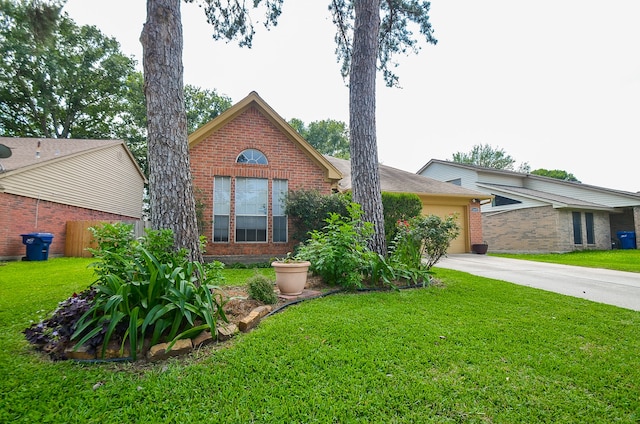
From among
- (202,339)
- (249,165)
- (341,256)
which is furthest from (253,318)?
(249,165)

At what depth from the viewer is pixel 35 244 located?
970cm

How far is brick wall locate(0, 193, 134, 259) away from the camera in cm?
957

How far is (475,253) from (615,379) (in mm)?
12286

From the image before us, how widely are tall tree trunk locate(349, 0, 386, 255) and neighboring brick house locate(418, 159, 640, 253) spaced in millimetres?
12399

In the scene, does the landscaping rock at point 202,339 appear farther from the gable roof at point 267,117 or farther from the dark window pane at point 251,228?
the gable roof at point 267,117

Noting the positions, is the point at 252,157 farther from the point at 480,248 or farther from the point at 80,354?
the point at 480,248

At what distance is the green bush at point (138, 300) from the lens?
2451 millimetres

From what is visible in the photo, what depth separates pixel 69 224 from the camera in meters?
11.9

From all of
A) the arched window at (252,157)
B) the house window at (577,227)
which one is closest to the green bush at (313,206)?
the arched window at (252,157)

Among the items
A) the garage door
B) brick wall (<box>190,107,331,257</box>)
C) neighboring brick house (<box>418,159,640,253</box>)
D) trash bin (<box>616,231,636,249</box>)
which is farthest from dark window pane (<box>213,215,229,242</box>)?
trash bin (<box>616,231,636,249</box>)

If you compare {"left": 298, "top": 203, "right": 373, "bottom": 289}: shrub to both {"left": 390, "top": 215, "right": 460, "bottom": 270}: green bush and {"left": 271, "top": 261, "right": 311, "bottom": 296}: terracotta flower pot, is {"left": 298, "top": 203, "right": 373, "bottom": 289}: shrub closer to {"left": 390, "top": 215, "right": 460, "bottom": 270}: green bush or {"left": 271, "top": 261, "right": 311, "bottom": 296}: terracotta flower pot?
{"left": 271, "top": 261, "right": 311, "bottom": 296}: terracotta flower pot

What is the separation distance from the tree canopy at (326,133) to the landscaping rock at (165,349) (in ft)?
103

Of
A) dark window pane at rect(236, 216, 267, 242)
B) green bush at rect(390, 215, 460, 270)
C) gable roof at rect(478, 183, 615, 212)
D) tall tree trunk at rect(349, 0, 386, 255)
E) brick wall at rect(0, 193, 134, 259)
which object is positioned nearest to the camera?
green bush at rect(390, 215, 460, 270)

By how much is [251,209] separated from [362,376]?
7.77 meters
